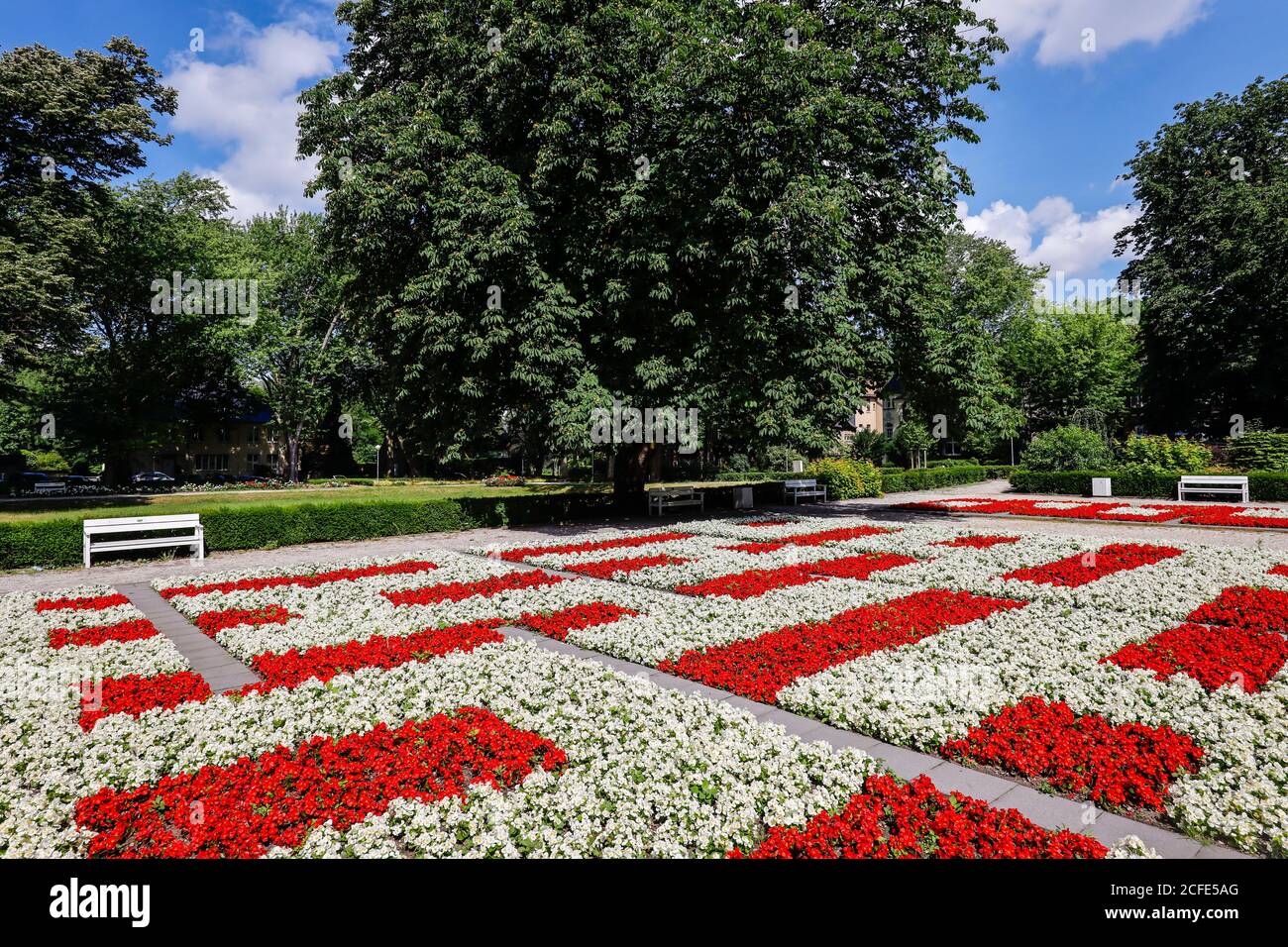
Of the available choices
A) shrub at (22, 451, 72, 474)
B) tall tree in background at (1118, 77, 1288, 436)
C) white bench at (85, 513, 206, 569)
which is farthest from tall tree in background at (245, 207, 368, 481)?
tall tree in background at (1118, 77, 1288, 436)

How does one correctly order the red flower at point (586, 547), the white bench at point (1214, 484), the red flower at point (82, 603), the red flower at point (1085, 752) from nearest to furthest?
the red flower at point (1085, 752) < the red flower at point (82, 603) < the red flower at point (586, 547) < the white bench at point (1214, 484)

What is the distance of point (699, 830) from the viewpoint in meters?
3.81

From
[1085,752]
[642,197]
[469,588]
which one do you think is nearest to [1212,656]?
[1085,752]

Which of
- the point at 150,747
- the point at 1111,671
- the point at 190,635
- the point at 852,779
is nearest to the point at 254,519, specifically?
the point at 190,635

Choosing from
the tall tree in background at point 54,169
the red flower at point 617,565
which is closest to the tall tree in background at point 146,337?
the tall tree in background at point 54,169

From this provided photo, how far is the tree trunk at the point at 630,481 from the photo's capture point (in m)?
21.8

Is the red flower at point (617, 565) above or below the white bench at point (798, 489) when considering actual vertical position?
below

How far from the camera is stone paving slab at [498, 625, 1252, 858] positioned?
376 centimetres

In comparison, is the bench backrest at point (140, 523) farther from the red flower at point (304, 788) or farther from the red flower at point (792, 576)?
the red flower at point (304, 788)

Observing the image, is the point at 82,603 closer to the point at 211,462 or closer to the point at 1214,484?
the point at 1214,484

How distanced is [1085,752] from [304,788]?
5.40m

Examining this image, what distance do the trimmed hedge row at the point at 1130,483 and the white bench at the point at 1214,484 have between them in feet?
2.98

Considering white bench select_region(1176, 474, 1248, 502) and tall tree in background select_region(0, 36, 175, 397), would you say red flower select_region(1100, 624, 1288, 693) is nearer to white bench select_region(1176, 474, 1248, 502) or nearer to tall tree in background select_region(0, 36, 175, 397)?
white bench select_region(1176, 474, 1248, 502)
